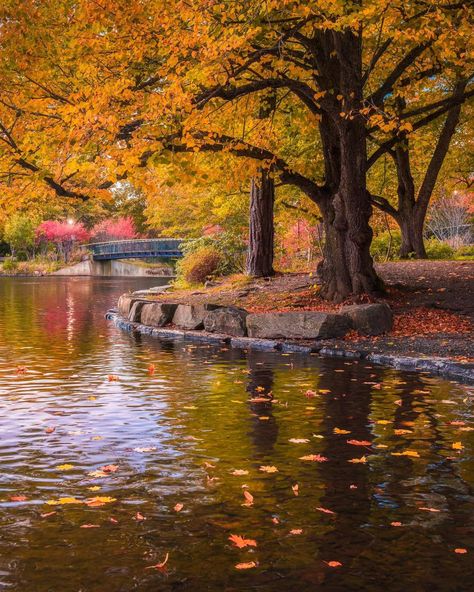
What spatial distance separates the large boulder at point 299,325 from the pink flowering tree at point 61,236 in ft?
251

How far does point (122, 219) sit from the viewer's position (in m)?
99.7

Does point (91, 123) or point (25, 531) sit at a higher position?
point (91, 123)

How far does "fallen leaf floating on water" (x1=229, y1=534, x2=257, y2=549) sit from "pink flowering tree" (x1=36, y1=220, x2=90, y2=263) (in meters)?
88.1

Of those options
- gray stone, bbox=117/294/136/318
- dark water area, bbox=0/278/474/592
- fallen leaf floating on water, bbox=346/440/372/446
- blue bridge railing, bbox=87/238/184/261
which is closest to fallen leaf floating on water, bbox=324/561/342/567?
dark water area, bbox=0/278/474/592

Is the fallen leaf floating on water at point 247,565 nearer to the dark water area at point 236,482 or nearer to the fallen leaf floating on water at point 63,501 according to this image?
the dark water area at point 236,482

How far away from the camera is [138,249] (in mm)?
80938

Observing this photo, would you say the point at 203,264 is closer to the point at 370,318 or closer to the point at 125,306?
the point at 125,306

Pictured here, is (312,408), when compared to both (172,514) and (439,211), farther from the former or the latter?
(439,211)

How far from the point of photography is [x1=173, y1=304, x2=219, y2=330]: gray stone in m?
20.0

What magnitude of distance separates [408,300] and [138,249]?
6295 cm

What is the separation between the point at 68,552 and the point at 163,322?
15962 millimetres

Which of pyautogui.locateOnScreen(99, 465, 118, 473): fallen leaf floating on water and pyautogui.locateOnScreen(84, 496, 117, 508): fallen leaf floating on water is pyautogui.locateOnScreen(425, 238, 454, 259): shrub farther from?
pyautogui.locateOnScreen(84, 496, 117, 508): fallen leaf floating on water

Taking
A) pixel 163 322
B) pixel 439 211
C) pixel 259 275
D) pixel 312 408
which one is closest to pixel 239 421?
pixel 312 408

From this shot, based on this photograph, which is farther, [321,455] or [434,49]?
[434,49]
